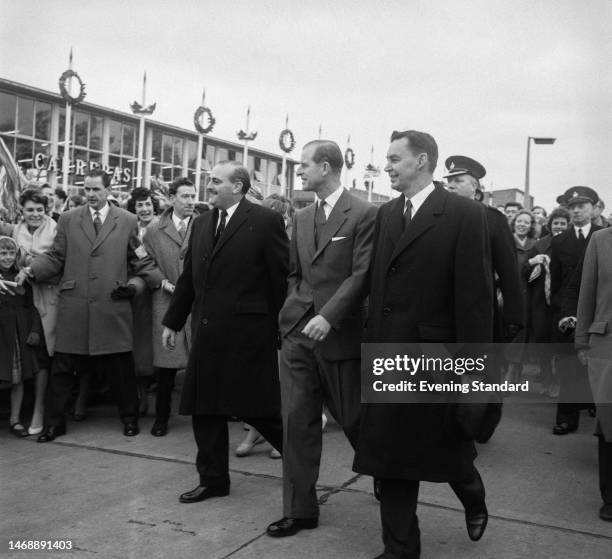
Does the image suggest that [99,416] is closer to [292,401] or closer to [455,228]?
[292,401]

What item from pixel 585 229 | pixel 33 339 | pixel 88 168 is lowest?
pixel 33 339

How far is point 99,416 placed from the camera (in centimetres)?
689

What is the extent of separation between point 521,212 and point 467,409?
6.43 meters

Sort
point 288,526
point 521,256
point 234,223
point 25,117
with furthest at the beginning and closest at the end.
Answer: point 25,117
point 521,256
point 234,223
point 288,526

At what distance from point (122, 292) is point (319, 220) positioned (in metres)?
2.54

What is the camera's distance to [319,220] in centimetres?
436

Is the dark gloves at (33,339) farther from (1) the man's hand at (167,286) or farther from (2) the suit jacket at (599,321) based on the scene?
(2) the suit jacket at (599,321)

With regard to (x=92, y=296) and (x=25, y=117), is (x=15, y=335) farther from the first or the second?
(x=25, y=117)

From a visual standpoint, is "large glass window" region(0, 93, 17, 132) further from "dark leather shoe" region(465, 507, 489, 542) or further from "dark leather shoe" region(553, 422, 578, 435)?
"dark leather shoe" region(465, 507, 489, 542)

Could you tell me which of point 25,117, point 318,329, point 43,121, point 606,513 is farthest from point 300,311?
point 43,121

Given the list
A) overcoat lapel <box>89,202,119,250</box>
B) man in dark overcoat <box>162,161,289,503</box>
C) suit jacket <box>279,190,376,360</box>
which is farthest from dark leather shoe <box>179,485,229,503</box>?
overcoat lapel <box>89,202,119,250</box>

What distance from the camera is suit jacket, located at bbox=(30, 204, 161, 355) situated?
6.29 m

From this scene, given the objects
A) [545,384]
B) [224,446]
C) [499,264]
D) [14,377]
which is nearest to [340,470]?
[224,446]

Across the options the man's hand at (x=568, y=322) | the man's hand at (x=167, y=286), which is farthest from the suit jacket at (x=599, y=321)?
the man's hand at (x=167, y=286)
